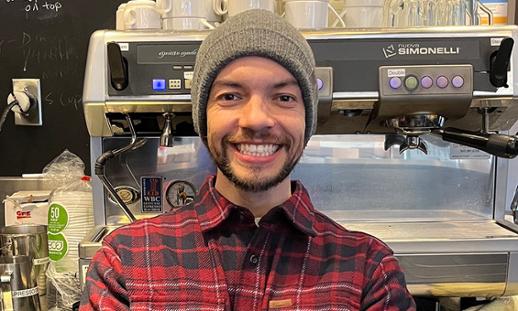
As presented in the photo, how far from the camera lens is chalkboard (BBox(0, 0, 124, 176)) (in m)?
1.54

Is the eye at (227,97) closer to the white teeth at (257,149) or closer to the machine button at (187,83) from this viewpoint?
the white teeth at (257,149)

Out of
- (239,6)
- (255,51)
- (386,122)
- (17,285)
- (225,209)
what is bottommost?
(17,285)

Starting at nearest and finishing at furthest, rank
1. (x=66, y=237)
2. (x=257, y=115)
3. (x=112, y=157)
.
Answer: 1. (x=257, y=115)
2. (x=112, y=157)
3. (x=66, y=237)

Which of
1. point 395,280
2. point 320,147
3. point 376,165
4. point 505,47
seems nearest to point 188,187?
point 320,147

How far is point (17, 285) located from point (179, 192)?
0.38m

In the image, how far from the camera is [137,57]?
0.93m

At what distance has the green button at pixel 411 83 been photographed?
922mm

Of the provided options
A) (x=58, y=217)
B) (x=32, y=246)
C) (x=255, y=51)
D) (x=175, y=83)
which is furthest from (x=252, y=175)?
(x=32, y=246)

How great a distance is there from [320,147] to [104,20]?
782mm

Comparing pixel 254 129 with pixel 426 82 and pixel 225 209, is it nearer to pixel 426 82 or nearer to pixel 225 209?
pixel 225 209

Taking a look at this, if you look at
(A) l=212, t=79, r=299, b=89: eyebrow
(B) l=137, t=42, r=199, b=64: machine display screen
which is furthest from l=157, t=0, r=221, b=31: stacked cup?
(A) l=212, t=79, r=299, b=89: eyebrow

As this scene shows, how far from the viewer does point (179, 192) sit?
3.78 feet

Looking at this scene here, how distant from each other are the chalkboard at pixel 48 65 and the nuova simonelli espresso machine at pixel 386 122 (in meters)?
0.53

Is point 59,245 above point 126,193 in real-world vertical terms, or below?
below
